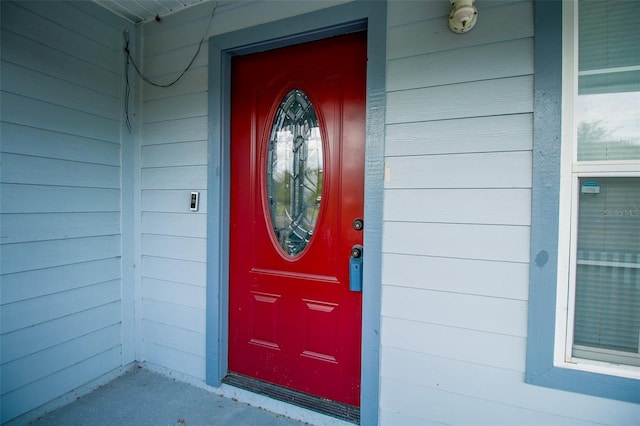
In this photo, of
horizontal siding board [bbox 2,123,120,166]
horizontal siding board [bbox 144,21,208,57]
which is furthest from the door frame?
horizontal siding board [bbox 2,123,120,166]

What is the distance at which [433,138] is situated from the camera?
1.38 metres

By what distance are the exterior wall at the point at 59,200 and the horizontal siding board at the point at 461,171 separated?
5.95 feet

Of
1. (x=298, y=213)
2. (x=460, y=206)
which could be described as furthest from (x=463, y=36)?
(x=298, y=213)

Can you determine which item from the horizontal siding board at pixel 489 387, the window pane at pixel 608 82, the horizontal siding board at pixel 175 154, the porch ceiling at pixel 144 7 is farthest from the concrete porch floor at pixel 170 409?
the porch ceiling at pixel 144 7

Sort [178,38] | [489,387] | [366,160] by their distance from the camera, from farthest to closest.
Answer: [178,38] < [366,160] < [489,387]

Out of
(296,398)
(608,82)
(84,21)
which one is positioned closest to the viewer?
(608,82)

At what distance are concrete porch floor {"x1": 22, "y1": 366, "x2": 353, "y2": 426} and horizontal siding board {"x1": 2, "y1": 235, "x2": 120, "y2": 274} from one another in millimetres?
835

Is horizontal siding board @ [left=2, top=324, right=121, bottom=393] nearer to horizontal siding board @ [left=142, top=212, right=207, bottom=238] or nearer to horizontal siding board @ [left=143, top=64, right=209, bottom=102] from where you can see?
horizontal siding board @ [left=142, top=212, right=207, bottom=238]

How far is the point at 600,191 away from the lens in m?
1.20

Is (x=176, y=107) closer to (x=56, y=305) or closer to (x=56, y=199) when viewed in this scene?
(x=56, y=199)

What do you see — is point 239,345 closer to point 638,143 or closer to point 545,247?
point 545,247

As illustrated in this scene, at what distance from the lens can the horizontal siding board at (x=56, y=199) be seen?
1.57m

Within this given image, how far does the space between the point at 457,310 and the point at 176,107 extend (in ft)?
6.62

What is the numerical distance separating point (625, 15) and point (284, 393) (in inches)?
92.4
